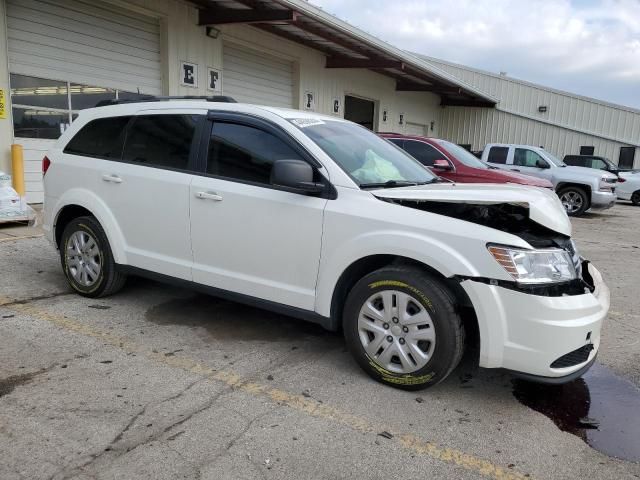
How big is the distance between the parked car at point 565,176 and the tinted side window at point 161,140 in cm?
1184

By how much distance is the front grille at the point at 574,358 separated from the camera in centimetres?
309

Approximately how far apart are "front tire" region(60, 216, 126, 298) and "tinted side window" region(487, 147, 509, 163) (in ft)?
40.7

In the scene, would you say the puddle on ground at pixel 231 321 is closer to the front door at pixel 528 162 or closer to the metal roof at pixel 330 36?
the metal roof at pixel 330 36

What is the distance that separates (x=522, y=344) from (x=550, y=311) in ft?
0.81

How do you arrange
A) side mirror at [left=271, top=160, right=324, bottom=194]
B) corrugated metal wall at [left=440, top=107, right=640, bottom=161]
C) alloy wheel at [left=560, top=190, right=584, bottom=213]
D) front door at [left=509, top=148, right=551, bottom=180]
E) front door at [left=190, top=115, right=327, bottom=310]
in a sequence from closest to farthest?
side mirror at [left=271, top=160, right=324, bottom=194] < front door at [left=190, top=115, right=327, bottom=310] < alloy wheel at [left=560, top=190, right=584, bottom=213] < front door at [left=509, top=148, right=551, bottom=180] < corrugated metal wall at [left=440, top=107, right=640, bottom=161]

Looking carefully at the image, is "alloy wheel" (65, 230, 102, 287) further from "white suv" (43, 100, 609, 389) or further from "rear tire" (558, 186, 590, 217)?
"rear tire" (558, 186, 590, 217)

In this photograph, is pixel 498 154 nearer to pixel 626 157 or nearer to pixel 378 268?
pixel 378 268

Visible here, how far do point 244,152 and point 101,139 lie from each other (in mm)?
1704

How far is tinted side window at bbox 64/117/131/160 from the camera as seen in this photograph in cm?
481

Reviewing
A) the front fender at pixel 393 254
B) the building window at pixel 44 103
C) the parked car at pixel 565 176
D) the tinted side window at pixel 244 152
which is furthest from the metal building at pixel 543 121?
the front fender at pixel 393 254

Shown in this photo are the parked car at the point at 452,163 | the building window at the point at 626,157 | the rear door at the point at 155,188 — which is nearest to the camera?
the rear door at the point at 155,188

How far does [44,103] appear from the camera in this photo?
10008mm

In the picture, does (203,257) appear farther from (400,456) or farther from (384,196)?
(400,456)

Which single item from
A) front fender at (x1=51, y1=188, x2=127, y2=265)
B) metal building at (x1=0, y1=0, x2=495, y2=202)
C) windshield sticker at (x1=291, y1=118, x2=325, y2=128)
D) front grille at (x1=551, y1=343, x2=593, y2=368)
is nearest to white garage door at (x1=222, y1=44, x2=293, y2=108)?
metal building at (x1=0, y1=0, x2=495, y2=202)
